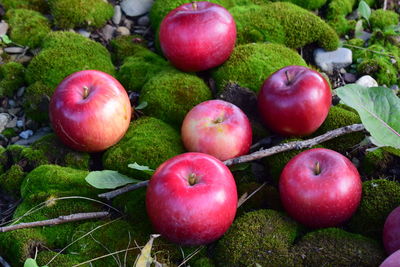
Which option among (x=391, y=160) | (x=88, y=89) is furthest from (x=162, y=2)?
(x=391, y=160)

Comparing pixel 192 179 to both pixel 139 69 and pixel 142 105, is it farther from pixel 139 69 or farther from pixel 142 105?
pixel 139 69

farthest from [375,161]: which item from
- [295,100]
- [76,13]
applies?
[76,13]

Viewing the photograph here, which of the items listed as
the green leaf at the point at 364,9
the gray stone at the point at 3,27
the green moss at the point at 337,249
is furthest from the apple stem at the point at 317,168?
the gray stone at the point at 3,27

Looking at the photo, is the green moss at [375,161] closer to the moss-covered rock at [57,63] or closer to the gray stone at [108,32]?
the moss-covered rock at [57,63]

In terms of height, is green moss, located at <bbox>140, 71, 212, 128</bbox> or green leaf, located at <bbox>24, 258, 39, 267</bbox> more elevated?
green moss, located at <bbox>140, 71, 212, 128</bbox>

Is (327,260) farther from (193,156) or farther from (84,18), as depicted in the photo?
(84,18)

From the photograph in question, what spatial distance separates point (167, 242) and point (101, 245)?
0.32 meters

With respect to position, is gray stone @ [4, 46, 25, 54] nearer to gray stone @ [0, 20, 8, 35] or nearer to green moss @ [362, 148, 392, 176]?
gray stone @ [0, 20, 8, 35]

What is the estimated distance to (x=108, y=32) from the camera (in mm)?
3811

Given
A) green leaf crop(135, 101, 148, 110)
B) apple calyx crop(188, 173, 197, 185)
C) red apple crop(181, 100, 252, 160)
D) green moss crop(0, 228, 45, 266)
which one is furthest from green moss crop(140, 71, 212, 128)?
green moss crop(0, 228, 45, 266)

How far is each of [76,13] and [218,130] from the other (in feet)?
5.55

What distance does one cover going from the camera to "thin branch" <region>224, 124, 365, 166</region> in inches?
105

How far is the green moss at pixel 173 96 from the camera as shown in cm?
308

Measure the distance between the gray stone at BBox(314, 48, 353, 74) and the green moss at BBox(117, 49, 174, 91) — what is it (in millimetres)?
1079
